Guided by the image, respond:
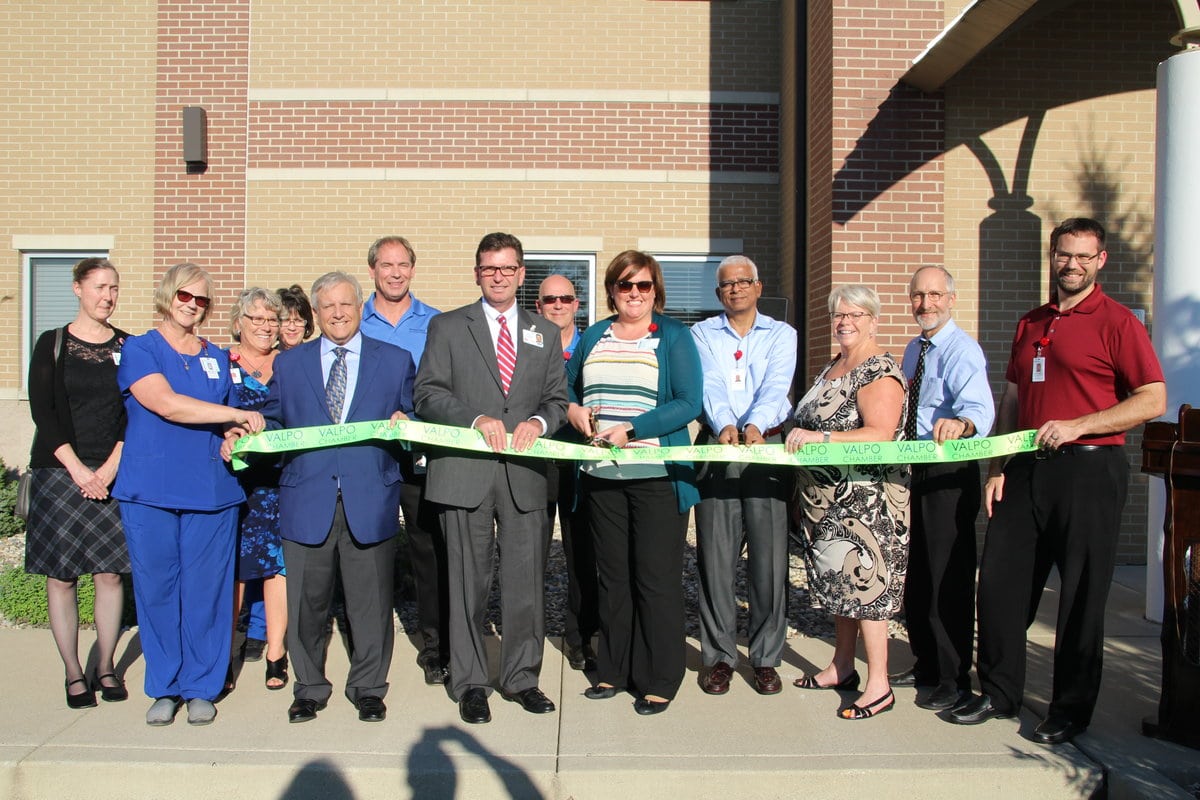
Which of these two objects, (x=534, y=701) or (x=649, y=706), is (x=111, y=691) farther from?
(x=649, y=706)

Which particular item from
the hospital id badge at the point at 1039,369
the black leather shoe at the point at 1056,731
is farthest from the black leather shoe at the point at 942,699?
the hospital id badge at the point at 1039,369

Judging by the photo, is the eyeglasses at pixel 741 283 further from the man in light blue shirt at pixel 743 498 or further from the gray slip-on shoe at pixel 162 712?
the gray slip-on shoe at pixel 162 712

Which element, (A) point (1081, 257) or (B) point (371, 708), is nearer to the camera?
(A) point (1081, 257)

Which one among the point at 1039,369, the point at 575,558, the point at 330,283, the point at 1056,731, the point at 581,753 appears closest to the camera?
the point at 581,753

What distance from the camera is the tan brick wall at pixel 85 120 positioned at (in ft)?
31.6

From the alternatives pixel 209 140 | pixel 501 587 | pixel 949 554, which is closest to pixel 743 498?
pixel 949 554

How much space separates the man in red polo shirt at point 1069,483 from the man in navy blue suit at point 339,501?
9.06ft

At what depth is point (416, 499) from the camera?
5.01m

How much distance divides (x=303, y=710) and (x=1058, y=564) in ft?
11.4

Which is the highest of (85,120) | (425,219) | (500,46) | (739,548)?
(500,46)

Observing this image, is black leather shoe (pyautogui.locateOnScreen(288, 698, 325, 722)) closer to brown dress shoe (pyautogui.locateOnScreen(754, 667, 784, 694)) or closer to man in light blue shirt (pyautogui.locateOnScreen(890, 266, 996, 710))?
brown dress shoe (pyautogui.locateOnScreen(754, 667, 784, 694))

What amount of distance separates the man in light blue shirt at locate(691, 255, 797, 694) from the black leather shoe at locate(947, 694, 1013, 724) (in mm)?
843

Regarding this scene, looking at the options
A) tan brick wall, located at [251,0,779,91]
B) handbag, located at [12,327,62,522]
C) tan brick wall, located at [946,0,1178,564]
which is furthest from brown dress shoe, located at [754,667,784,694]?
tan brick wall, located at [251,0,779,91]

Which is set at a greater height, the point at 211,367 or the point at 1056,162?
the point at 1056,162
